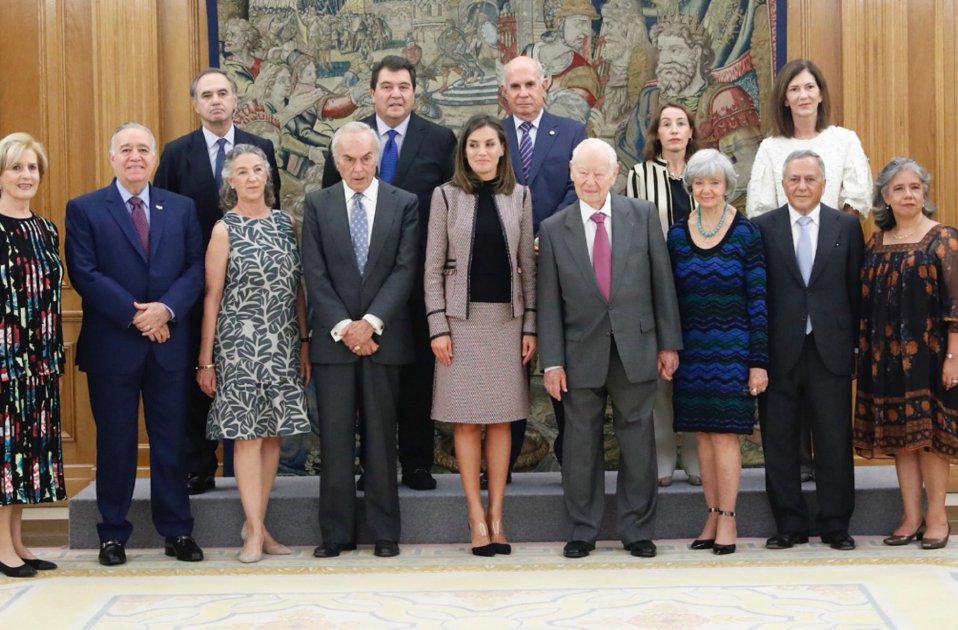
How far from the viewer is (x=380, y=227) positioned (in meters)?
5.55

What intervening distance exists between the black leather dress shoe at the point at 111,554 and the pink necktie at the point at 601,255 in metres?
2.36

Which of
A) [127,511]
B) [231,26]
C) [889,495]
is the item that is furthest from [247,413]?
[889,495]

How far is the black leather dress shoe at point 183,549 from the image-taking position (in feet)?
18.1

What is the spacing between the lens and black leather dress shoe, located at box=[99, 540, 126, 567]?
5457mm

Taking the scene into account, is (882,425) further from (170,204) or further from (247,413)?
(170,204)

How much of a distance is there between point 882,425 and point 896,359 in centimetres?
30

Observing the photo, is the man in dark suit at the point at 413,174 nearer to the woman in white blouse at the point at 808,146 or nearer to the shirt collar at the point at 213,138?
the shirt collar at the point at 213,138

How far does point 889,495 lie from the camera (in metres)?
5.84

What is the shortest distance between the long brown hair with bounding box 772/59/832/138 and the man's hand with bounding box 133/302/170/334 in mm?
2956

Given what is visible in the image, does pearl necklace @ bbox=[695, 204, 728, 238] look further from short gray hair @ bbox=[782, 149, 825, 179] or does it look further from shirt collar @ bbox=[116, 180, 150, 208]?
shirt collar @ bbox=[116, 180, 150, 208]

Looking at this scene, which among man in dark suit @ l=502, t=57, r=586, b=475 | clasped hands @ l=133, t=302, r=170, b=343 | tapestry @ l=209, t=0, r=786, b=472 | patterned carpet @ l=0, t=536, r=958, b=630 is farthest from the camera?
tapestry @ l=209, t=0, r=786, b=472

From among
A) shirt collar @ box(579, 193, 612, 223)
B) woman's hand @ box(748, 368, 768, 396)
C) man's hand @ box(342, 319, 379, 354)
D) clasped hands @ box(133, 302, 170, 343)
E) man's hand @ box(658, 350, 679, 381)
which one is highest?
shirt collar @ box(579, 193, 612, 223)

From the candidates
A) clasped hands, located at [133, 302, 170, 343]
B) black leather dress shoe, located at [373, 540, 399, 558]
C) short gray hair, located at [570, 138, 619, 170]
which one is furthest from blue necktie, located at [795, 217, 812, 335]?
clasped hands, located at [133, 302, 170, 343]

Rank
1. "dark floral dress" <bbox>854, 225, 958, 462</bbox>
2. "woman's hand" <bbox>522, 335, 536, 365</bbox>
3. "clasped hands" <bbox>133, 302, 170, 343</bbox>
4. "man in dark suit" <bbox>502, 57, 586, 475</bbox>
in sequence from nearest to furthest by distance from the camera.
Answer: "clasped hands" <bbox>133, 302, 170, 343</bbox>, "dark floral dress" <bbox>854, 225, 958, 462</bbox>, "woman's hand" <bbox>522, 335, 536, 365</bbox>, "man in dark suit" <bbox>502, 57, 586, 475</bbox>
